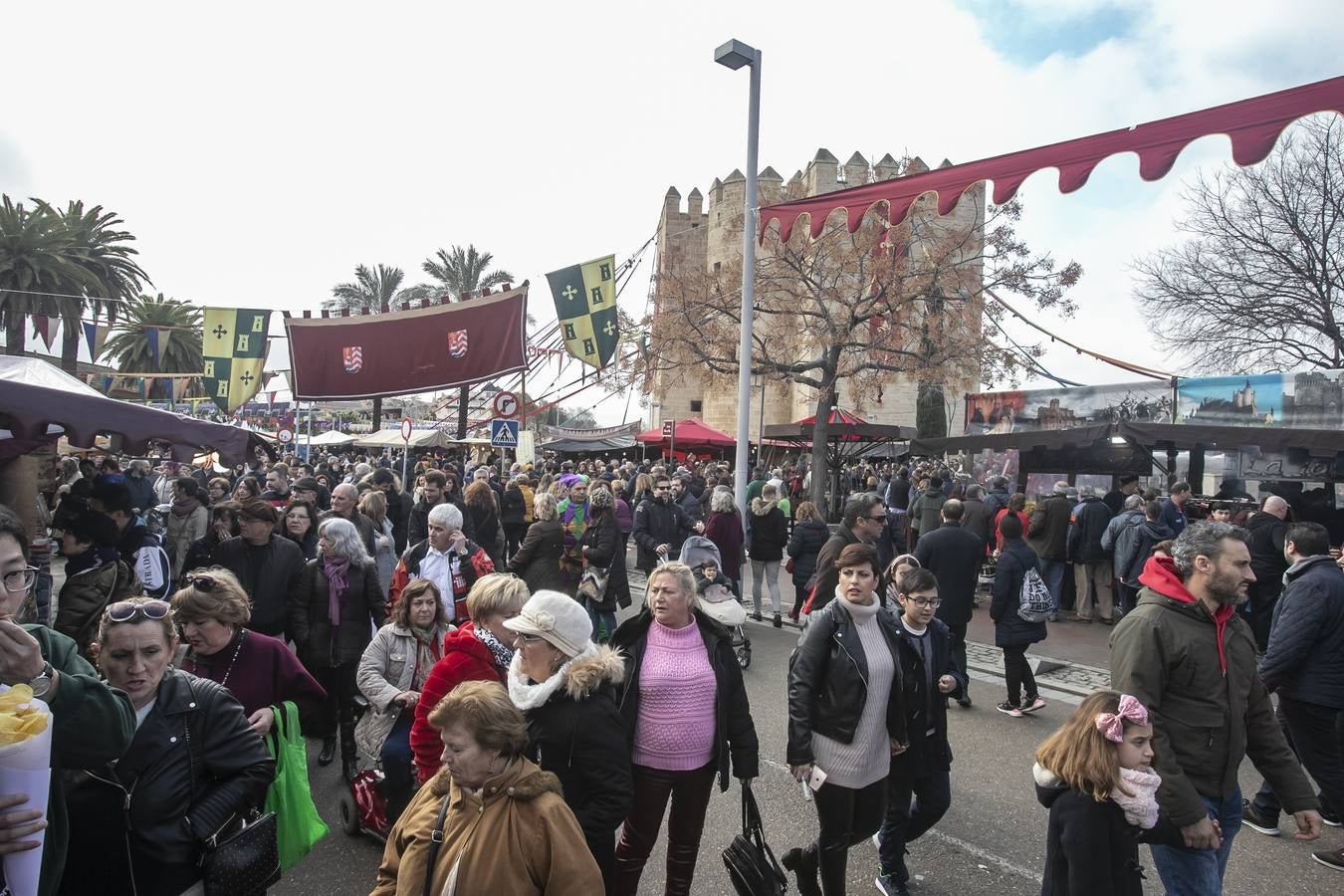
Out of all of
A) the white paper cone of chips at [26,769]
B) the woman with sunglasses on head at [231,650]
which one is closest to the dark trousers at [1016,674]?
the woman with sunglasses on head at [231,650]

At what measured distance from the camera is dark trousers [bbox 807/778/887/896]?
3332mm

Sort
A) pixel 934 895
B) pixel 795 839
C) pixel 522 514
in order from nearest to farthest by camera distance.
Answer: pixel 934 895, pixel 795 839, pixel 522 514

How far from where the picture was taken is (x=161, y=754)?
232cm

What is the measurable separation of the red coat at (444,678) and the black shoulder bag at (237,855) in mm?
721

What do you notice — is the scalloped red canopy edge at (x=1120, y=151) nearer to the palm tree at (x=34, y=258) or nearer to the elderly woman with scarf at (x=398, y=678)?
the elderly woman with scarf at (x=398, y=678)

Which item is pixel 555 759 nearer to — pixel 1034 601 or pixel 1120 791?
pixel 1120 791

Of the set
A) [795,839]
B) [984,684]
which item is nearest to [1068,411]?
[984,684]

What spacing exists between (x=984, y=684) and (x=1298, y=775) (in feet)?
14.9

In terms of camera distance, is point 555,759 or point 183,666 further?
point 183,666

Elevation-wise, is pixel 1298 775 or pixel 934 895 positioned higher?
pixel 1298 775

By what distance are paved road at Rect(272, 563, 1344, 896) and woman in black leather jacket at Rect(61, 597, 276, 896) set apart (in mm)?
1573

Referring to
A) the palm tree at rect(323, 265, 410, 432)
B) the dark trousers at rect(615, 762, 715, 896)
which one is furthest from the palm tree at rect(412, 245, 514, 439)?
the dark trousers at rect(615, 762, 715, 896)

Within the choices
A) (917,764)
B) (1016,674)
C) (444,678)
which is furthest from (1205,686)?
(1016,674)

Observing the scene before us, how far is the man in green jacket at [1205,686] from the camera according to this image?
9.57 feet
